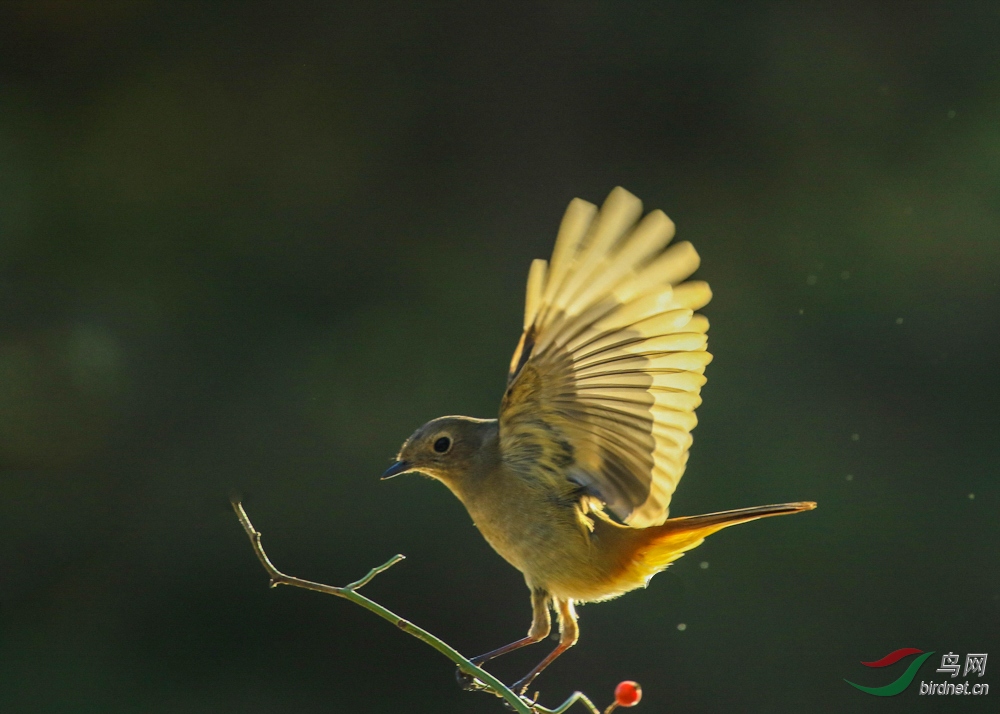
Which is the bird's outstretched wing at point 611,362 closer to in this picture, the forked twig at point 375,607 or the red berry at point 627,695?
the red berry at point 627,695

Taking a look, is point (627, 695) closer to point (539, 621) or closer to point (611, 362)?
point (539, 621)

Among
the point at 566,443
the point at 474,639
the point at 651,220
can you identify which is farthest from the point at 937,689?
the point at 651,220

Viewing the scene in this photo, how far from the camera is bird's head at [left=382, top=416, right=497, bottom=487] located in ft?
5.46

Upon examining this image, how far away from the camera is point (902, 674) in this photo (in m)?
2.59

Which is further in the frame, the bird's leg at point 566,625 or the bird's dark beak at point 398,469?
the bird's leg at point 566,625

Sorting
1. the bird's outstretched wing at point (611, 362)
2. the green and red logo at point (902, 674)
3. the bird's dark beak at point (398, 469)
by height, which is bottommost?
the green and red logo at point (902, 674)

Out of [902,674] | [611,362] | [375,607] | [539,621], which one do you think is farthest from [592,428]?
[902,674]

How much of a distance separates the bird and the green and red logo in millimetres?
1064

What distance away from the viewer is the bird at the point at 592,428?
149cm

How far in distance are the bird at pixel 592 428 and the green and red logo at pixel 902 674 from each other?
1064 mm

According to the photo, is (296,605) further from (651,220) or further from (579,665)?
(651,220)

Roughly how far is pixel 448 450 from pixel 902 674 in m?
1.55

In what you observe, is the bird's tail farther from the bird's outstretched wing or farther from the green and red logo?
the green and red logo

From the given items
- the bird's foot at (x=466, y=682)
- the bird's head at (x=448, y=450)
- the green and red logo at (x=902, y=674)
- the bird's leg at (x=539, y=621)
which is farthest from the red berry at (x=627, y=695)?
the green and red logo at (x=902, y=674)
